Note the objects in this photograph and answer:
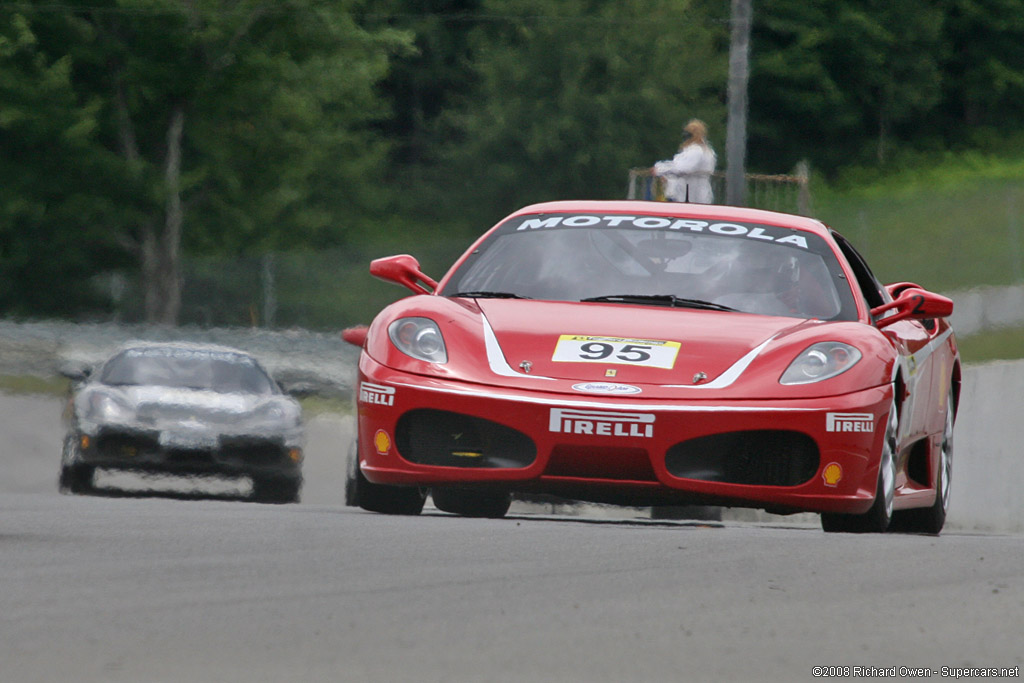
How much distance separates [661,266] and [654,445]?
128 centimetres

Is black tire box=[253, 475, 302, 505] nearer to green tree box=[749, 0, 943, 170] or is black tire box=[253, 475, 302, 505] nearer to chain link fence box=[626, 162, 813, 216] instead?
chain link fence box=[626, 162, 813, 216]

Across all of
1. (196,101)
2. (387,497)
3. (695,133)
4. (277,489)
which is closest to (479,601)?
(387,497)

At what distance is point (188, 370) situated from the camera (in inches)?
628

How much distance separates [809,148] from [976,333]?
A: 1772 inches

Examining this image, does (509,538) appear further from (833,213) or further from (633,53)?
(633,53)

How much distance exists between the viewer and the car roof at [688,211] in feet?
27.2

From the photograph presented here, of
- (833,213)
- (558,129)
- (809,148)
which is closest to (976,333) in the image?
(833,213)

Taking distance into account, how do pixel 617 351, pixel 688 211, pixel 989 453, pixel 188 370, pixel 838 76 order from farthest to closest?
pixel 838 76 → pixel 188 370 → pixel 989 453 → pixel 688 211 → pixel 617 351

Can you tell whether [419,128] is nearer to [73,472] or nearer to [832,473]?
[73,472]

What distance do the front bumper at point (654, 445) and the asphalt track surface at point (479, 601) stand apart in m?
0.19

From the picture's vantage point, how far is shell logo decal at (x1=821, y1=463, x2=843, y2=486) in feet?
22.9

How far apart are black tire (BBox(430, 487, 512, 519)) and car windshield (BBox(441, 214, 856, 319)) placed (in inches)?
68.0

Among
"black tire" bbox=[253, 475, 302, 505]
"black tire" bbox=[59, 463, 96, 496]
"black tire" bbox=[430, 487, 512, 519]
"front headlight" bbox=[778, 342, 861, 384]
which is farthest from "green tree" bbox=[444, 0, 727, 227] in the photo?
"front headlight" bbox=[778, 342, 861, 384]

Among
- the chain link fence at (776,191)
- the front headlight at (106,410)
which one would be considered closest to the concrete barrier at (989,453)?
the front headlight at (106,410)
